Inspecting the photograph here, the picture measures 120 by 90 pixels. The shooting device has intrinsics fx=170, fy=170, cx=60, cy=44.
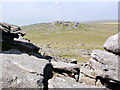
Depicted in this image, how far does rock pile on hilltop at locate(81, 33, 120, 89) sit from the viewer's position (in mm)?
19203

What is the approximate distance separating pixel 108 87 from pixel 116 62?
10.2 feet

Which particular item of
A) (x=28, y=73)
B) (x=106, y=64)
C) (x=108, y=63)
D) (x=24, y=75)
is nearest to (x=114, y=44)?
(x=108, y=63)

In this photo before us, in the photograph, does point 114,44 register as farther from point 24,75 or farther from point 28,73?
point 24,75

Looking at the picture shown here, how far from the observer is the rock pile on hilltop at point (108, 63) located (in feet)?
63.0

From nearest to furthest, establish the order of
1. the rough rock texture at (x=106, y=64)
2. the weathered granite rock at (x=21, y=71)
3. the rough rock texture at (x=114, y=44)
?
the weathered granite rock at (x=21, y=71) → the rough rock texture at (x=106, y=64) → the rough rock texture at (x=114, y=44)

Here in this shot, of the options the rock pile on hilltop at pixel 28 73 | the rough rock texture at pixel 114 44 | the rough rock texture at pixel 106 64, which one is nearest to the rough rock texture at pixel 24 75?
the rock pile on hilltop at pixel 28 73

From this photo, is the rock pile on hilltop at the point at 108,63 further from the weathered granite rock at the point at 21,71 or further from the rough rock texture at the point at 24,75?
the weathered granite rock at the point at 21,71

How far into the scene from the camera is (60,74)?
2239 cm

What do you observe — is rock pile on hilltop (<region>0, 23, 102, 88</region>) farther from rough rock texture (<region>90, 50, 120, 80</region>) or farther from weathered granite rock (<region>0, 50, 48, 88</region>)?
rough rock texture (<region>90, 50, 120, 80</region>)

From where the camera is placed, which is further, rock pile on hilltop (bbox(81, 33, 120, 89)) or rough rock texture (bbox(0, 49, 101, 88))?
rock pile on hilltop (bbox(81, 33, 120, 89))

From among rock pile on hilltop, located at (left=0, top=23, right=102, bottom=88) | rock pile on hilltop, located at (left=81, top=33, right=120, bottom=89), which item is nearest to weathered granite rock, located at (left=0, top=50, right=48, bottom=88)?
rock pile on hilltop, located at (left=0, top=23, right=102, bottom=88)

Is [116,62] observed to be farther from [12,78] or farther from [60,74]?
[12,78]

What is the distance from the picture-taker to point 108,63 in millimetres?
19797

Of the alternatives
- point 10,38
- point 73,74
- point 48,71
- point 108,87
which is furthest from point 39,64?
point 10,38
